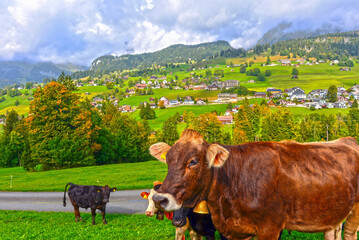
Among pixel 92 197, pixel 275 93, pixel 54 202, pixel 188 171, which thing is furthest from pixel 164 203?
pixel 275 93

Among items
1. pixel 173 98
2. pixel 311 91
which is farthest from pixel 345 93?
pixel 173 98

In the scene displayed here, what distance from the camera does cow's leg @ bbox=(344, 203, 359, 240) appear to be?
19.2 feet

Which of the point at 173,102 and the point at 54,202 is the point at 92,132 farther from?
the point at 173,102

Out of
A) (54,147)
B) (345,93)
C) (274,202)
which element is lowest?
(345,93)

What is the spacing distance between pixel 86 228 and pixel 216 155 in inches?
400

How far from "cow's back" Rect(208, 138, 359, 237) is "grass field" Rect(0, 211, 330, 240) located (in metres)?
4.39

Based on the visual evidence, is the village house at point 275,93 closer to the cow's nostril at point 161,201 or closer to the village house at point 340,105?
the village house at point 340,105

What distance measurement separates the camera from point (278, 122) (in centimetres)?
5738

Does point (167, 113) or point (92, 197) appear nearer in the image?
point (92, 197)

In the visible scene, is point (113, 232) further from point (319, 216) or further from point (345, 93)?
point (345, 93)

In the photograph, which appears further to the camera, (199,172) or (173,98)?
(173,98)

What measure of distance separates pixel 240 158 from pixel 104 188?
9.45 meters

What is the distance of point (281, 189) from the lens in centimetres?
473

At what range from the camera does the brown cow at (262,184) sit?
4.37m
